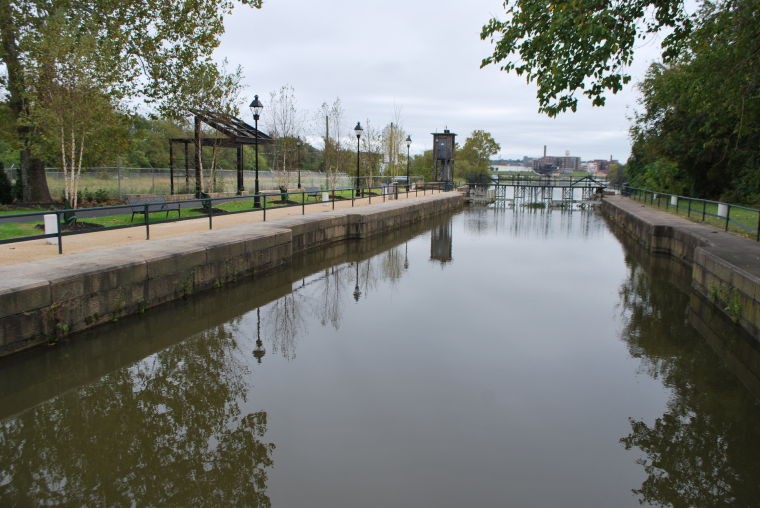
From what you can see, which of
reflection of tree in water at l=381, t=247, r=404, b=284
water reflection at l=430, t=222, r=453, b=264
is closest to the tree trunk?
reflection of tree in water at l=381, t=247, r=404, b=284

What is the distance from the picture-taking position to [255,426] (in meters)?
5.28

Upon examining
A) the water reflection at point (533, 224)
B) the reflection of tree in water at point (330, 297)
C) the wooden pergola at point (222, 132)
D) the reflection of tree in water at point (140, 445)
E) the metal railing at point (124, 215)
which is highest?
the wooden pergola at point (222, 132)

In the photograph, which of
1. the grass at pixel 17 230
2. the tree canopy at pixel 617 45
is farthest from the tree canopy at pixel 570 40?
the grass at pixel 17 230

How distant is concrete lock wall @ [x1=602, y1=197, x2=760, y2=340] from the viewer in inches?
332

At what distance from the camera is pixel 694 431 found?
5.36 metres

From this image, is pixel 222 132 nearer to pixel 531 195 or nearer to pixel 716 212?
pixel 716 212

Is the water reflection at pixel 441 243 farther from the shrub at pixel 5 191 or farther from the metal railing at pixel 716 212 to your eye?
the shrub at pixel 5 191

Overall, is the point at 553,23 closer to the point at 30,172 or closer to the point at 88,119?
the point at 88,119

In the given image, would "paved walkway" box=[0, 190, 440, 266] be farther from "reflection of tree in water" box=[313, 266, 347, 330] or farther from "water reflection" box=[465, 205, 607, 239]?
"water reflection" box=[465, 205, 607, 239]

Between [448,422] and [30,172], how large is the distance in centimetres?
2272

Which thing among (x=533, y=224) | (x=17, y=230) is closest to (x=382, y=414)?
(x=17, y=230)

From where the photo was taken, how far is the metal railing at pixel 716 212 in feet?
46.9

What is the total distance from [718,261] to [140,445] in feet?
31.9

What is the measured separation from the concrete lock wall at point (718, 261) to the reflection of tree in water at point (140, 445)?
24.0 ft
